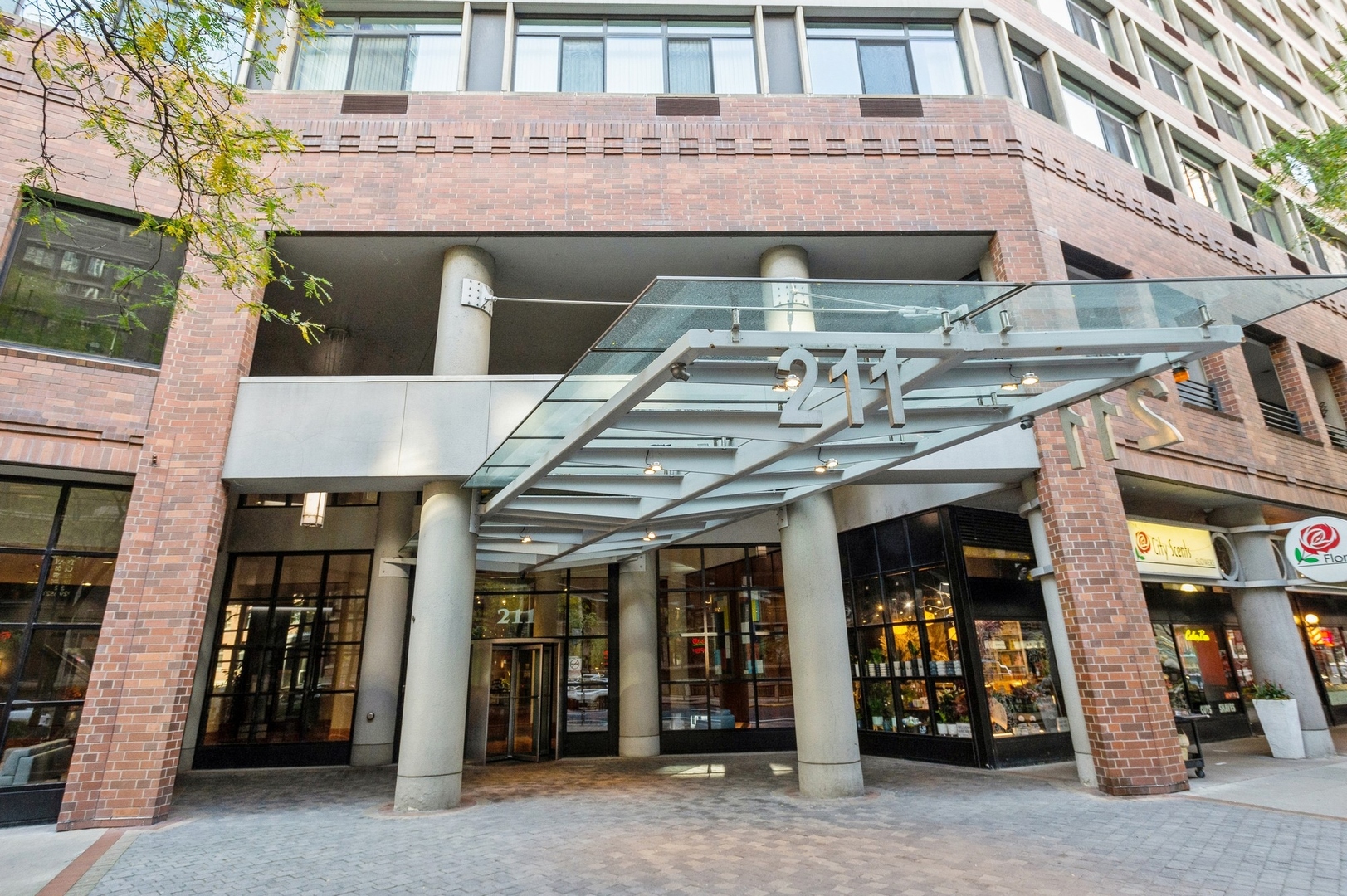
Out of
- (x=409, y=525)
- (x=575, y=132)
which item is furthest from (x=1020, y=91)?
(x=409, y=525)

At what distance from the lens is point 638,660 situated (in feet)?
43.7

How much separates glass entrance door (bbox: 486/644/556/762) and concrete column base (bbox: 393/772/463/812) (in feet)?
14.8

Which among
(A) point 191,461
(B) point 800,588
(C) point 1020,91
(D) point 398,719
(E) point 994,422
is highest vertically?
(C) point 1020,91

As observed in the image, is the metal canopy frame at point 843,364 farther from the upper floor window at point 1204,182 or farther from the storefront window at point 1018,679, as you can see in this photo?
the upper floor window at point 1204,182

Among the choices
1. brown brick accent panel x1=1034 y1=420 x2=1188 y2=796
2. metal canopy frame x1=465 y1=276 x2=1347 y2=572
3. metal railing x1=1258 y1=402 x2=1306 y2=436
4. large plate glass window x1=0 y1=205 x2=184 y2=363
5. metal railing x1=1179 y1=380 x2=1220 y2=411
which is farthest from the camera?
metal railing x1=1258 y1=402 x2=1306 y2=436

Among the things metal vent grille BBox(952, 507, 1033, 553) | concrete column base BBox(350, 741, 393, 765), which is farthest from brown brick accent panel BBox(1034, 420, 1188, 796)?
concrete column base BBox(350, 741, 393, 765)

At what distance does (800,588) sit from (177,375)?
29.1 feet

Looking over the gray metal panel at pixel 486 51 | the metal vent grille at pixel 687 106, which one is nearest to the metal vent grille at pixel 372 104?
the gray metal panel at pixel 486 51

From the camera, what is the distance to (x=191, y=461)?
8.98 metres

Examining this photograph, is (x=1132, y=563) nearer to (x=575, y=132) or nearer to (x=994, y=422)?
(x=994, y=422)

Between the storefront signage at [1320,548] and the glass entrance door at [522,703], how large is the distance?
12.7 m

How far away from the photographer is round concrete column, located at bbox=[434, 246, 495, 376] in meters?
9.90

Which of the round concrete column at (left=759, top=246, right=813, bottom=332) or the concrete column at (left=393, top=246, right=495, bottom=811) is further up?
the round concrete column at (left=759, top=246, right=813, bottom=332)

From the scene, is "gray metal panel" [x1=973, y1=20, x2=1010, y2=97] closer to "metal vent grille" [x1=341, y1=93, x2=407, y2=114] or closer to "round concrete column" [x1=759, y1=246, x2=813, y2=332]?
"round concrete column" [x1=759, y1=246, x2=813, y2=332]
